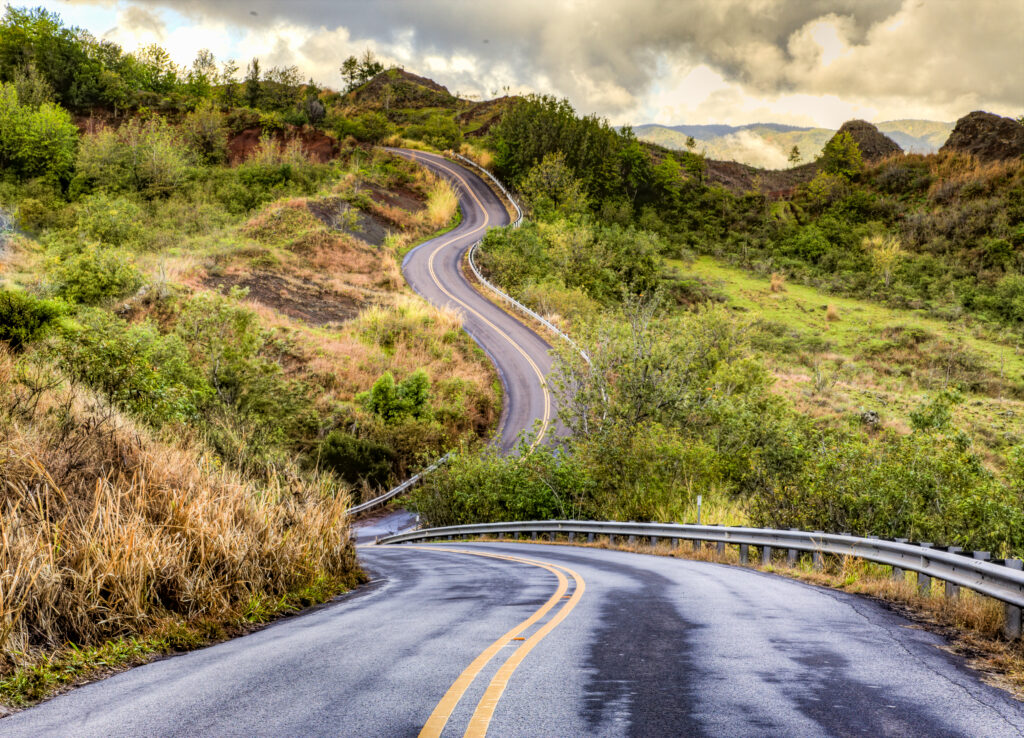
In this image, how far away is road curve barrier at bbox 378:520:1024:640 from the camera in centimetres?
585

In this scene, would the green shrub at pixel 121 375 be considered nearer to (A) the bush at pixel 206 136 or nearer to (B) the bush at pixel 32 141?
(B) the bush at pixel 32 141

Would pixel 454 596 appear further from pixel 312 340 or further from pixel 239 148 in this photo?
pixel 239 148

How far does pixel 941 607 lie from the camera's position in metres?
7.16

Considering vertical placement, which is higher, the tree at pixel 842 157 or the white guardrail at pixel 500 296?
the tree at pixel 842 157

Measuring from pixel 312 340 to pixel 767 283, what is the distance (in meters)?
37.3

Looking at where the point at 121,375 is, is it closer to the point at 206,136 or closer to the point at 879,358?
the point at 879,358

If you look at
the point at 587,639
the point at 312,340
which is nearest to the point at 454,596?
the point at 587,639

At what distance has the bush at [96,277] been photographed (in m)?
29.2

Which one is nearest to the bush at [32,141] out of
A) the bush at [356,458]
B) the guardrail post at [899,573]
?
the bush at [356,458]

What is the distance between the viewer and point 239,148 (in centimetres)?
6481

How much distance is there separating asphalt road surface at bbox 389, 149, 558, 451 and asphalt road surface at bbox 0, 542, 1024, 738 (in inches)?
547

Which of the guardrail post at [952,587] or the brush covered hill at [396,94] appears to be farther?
the brush covered hill at [396,94]

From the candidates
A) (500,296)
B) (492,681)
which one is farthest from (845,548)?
(500,296)

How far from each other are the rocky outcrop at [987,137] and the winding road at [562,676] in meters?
77.4
